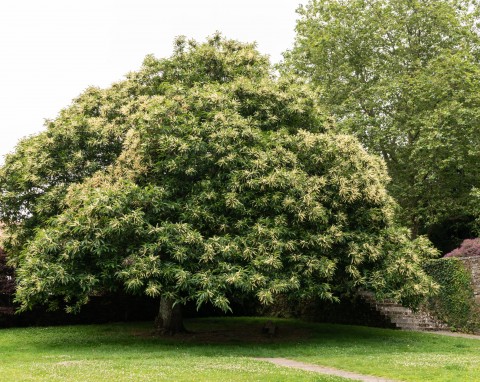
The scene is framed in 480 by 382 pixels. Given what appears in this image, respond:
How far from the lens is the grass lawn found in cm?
1168

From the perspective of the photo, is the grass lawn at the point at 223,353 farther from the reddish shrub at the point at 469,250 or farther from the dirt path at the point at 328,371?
the reddish shrub at the point at 469,250

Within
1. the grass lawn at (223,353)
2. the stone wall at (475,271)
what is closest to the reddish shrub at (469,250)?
the stone wall at (475,271)

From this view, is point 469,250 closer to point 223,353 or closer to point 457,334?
point 457,334

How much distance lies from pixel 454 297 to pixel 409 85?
44.9 feet

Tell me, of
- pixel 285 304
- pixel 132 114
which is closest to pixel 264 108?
pixel 132 114

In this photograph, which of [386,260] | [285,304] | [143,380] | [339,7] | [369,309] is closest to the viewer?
[143,380]

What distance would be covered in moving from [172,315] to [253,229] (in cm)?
689

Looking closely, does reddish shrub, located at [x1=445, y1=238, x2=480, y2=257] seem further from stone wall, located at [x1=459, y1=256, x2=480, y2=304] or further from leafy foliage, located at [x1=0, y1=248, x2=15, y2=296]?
leafy foliage, located at [x1=0, y1=248, x2=15, y2=296]

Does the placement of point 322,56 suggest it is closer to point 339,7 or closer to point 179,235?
point 339,7

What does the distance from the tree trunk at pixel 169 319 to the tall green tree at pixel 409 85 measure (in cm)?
1425

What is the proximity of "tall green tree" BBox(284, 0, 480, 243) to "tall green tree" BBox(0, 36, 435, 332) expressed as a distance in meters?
10.7

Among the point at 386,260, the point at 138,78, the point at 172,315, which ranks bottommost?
the point at 172,315

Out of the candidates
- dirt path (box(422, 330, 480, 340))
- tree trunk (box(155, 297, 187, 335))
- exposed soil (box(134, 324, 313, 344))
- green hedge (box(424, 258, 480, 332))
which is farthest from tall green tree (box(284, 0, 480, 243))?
tree trunk (box(155, 297, 187, 335))

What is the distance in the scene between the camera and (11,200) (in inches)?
873
